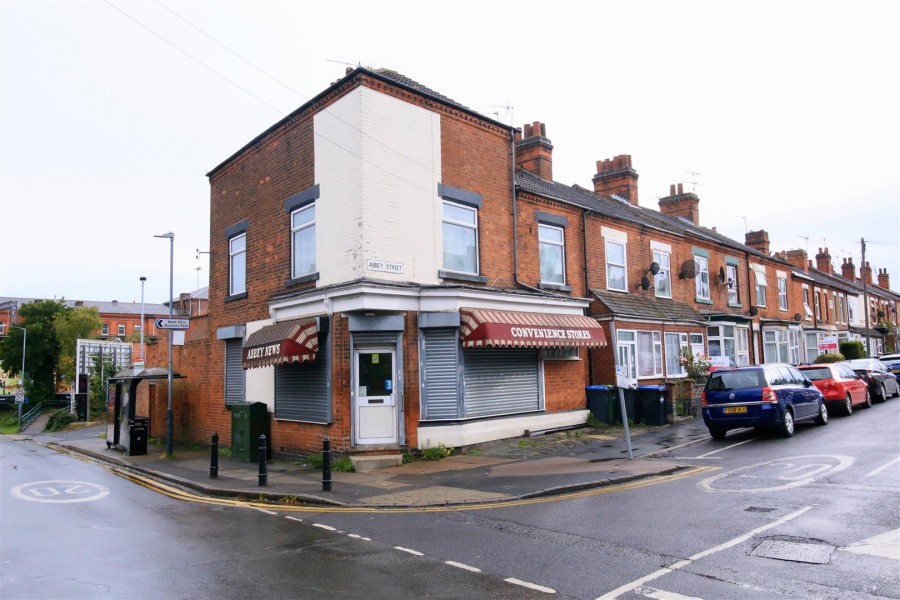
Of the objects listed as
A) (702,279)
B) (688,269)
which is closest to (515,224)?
(688,269)

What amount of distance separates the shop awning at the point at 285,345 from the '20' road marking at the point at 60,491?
→ 4.06 metres

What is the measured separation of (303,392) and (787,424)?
459 inches

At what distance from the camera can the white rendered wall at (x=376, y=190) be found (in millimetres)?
13633

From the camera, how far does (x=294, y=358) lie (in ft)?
43.9

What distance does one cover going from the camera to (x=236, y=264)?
18672 mm

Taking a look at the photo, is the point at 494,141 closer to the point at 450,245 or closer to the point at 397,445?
the point at 450,245

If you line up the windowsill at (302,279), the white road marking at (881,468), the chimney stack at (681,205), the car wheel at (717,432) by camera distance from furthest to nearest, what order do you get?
1. the chimney stack at (681,205)
2. the car wheel at (717,432)
3. the windowsill at (302,279)
4. the white road marking at (881,468)

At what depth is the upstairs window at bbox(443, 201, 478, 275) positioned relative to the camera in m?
15.3

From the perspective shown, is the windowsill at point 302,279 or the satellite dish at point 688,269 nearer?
the windowsill at point 302,279

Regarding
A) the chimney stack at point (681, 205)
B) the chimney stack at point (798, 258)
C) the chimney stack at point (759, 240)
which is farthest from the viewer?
the chimney stack at point (798, 258)

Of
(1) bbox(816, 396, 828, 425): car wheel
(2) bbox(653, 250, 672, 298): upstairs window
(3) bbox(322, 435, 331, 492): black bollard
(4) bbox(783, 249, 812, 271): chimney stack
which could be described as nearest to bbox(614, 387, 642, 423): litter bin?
(1) bbox(816, 396, 828, 425): car wheel

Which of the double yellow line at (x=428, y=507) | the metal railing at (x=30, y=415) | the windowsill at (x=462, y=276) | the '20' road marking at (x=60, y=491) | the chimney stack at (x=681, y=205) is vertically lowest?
the metal railing at (x=30, y=415)

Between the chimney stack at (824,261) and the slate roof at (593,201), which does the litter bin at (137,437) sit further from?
the chimney stack at (824,261)

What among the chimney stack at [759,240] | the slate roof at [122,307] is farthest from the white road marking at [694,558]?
the slate roof at [122,307]
